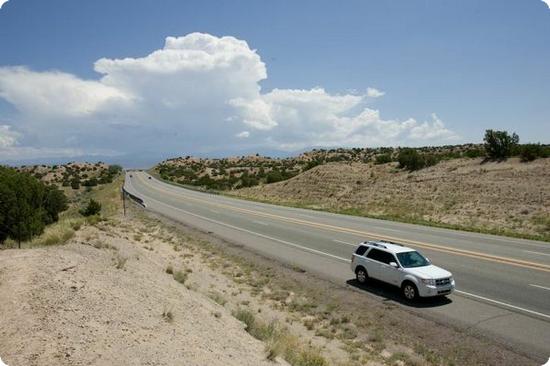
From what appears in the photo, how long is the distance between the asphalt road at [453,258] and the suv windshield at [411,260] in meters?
1.16

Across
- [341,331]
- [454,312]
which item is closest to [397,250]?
[454,312]

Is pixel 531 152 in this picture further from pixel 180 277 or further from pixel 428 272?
pixel 180 277

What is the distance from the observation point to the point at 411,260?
47.1 feet

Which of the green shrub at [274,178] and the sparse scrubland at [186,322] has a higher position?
the green shrub at [274,178]

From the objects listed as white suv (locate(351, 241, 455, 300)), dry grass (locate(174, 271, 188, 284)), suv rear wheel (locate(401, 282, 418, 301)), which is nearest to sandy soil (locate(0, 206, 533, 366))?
dry grass (locate(174, 271, 188, 284))

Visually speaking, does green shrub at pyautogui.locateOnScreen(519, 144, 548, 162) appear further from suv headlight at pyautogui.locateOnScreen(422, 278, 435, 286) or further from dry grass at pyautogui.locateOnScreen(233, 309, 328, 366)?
dry grass at pyautogui.locateOnScreen(233, 309, 328, 366)

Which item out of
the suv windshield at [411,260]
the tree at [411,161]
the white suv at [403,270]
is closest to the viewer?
the white suv at [403,270]

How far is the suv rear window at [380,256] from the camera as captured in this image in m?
14.6

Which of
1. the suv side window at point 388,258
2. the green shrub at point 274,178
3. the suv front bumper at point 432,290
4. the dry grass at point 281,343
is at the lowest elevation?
the dry grass at point 281,343

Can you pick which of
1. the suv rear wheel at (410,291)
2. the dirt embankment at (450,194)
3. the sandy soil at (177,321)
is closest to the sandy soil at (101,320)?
the sandy soil at (177,321)

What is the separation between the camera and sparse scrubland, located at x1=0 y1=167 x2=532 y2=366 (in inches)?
302

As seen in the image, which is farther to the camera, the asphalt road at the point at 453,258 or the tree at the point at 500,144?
the tree at the point at 500,144

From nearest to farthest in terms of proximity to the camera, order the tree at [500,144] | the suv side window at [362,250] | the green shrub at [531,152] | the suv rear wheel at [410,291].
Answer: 1. the suv rear wheel at [410,291]
2. the suv side window at [362,250]
3. the green shrub at [531,152]
4. the tree at [500,144]

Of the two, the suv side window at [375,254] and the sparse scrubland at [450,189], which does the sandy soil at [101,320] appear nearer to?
the suv side window at [375,254]
